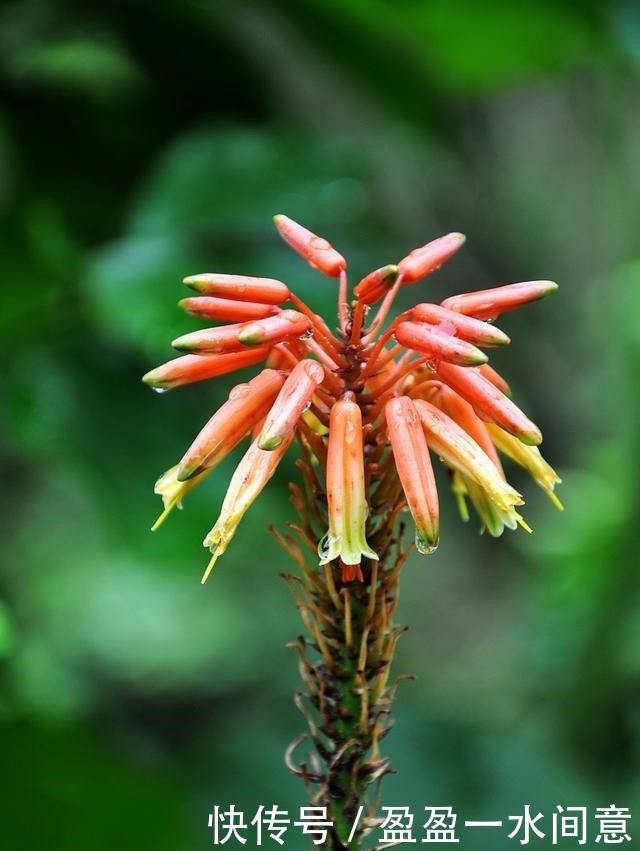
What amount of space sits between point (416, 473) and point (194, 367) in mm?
357

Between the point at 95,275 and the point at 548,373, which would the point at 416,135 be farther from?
the point at 548,373

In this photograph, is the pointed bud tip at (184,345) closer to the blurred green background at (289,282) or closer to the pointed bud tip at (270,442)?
the pointed bud tip at (270,442)

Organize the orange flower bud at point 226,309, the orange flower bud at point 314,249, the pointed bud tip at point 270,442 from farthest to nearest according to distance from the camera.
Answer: the orange flower bud at point 314,249 → the orange flower bud at point 226,309 → the pointed bud tip at point 270,442

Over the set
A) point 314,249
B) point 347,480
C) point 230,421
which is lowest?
point 347,480

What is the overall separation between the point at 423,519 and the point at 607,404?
4.53 meters

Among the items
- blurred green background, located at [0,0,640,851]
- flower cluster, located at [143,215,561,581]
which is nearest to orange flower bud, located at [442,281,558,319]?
flower cluster, located at [143,215,561,581]

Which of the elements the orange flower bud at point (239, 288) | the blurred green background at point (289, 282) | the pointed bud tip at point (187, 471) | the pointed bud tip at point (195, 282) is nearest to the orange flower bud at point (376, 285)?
the orange flower bud at point (239, 288)

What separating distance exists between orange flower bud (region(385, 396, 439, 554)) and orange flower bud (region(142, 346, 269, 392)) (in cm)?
23

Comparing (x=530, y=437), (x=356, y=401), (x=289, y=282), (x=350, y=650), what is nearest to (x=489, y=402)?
(x=530, y=437)

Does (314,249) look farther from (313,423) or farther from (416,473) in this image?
(416,473)

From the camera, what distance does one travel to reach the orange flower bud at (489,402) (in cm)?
138

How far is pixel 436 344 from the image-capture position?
53.1 inches

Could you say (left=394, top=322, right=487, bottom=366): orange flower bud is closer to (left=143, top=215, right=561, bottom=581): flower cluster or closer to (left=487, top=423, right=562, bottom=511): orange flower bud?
(left=143, top=215, right=561, bottom=581): flower cluster

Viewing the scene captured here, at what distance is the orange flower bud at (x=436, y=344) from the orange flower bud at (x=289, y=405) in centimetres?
14
